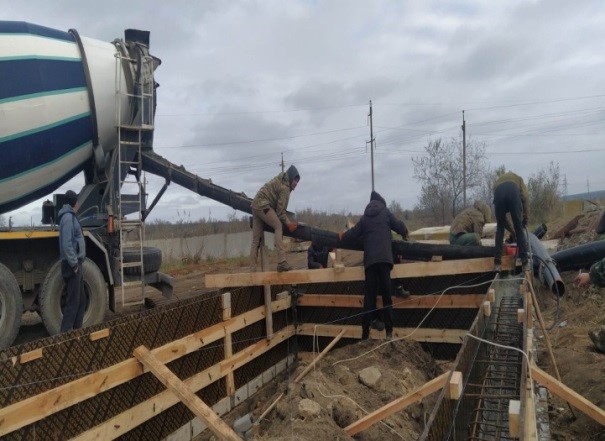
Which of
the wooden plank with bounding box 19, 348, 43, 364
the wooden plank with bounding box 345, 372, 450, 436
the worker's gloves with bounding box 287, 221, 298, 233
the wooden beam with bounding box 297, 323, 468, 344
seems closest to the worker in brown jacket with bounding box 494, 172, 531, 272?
the wooden beam with bounding box 297, 323, 468, 344

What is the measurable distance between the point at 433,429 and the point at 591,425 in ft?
9.26

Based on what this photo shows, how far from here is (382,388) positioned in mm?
5152

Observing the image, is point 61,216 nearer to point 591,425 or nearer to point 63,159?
point 63,159

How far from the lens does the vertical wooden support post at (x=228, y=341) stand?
19.2ft

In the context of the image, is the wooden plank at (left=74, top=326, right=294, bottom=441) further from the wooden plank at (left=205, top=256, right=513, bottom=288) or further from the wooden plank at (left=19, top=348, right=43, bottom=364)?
the wooden plank at (left=205, top=256, right=513, bottom=288)

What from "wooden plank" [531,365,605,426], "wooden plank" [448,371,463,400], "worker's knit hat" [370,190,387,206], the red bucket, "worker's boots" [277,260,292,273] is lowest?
"wooden plank" [531,365,605,426]

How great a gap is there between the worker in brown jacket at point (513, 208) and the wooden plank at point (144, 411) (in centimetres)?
362

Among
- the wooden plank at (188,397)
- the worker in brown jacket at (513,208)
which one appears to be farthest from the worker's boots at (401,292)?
the wooden plank at (188,397)

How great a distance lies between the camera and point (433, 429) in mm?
2682

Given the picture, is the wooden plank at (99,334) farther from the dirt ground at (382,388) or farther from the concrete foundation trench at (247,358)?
the dirt ground at (382,388)

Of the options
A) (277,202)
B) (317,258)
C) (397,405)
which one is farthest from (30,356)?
(317,258)

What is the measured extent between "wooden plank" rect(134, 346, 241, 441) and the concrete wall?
20196 millimetres

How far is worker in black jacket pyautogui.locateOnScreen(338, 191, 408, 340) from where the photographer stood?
637 centimetres

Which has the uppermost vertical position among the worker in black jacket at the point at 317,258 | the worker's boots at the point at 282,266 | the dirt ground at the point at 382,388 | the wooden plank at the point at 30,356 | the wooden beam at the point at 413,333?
the worker's boots at the point at 282,266
